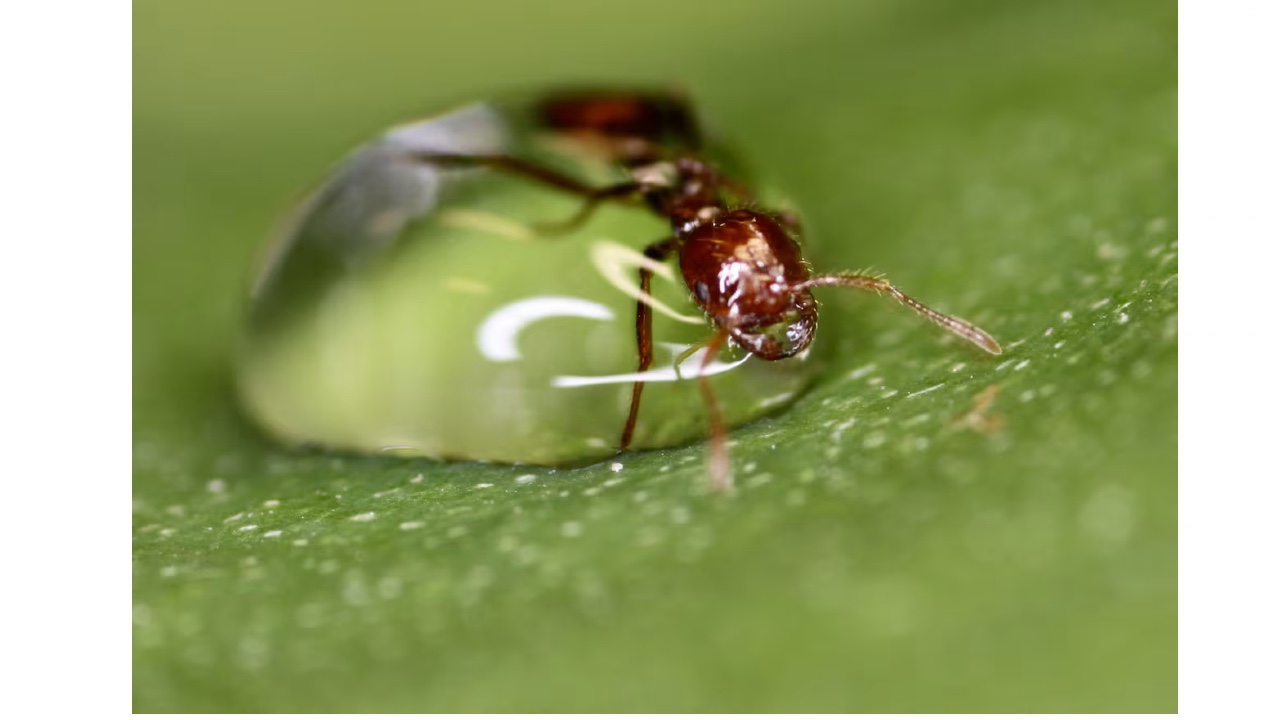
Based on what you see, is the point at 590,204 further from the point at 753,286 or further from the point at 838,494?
the point at 838,494

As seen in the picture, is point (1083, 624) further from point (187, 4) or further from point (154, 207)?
point (187, 4)

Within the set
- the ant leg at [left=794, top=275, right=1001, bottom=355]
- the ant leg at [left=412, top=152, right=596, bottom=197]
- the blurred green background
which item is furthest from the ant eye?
the ant leg at [left=794, top=275, right=1001, bottom=355]

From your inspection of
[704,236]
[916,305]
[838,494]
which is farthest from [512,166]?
[838,494]

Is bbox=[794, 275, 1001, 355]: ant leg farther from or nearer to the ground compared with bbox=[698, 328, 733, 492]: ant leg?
farther from the ground

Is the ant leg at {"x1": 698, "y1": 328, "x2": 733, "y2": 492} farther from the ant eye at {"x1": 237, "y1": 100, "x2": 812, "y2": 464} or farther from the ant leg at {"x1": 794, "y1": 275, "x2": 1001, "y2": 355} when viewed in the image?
the ant leg at {"x1": 794, "y1": 275, "x2": 1001, "y2": 355}

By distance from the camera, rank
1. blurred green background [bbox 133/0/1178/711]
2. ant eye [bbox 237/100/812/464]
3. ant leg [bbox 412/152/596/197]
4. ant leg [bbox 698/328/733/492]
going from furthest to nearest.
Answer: ant leg [bbox 412/152/596/197] → ant eye [bbox 237/100/812/464] → ant leg [bbox 698/328/733/492] → blurred green background [bbox 133/0/1178/711]

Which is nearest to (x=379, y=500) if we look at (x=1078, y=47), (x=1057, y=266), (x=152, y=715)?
(x=152, y=715)

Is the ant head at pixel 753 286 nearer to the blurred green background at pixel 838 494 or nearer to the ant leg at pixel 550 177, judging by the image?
the blurred green background at pixel 838 494
